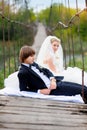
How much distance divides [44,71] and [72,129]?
1825mm

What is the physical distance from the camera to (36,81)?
4.95 meters

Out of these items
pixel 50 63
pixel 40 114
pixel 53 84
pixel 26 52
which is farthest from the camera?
pixel 50 63

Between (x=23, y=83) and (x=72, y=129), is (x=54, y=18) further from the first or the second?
(x=72, y=129)

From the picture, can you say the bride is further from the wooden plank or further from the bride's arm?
the wooden plank

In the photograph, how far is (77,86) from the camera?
507cm

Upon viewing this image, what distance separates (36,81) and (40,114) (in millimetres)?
1061

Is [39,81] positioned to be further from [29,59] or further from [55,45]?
[55,45]

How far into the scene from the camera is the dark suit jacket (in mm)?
4879

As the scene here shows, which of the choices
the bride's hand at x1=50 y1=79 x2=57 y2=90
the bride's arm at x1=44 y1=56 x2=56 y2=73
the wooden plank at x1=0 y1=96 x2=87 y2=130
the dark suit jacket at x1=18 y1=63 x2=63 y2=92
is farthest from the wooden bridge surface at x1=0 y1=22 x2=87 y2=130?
the bride's arm at x1=44 y1=56 x2=56 y2=73

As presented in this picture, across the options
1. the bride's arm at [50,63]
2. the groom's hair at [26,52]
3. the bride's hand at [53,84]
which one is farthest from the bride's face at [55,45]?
the groom's hair at [26,52]

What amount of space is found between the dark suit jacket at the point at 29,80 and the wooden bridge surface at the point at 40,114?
209 mm

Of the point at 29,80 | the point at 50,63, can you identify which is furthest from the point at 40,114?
the point at 50,63

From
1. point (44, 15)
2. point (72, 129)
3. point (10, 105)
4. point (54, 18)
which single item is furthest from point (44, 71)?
point (44, 15)

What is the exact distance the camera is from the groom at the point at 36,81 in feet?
16.0
